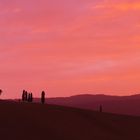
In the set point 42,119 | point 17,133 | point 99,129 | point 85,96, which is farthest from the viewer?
point 85,96

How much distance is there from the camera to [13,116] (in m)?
30.9

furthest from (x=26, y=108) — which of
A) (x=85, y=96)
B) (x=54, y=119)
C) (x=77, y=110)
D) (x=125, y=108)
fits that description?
(x=85, y=96)

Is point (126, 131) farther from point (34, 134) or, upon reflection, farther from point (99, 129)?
point (34, 134)

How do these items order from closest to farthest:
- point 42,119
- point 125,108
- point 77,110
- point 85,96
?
point 42,119
point 77,110
point 125,108
point 85,96

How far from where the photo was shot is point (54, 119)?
110 ft

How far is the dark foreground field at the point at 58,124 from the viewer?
28891 mm

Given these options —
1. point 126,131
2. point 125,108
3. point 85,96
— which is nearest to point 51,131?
point 126,131

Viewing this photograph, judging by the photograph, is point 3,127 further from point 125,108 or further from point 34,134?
point 125,108

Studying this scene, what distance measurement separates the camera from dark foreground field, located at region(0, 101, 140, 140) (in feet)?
94.8

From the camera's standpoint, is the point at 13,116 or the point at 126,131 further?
the point at 126,131

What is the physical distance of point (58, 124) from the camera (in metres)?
32.3

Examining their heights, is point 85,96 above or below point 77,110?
above

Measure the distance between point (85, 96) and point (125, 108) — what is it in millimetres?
72624

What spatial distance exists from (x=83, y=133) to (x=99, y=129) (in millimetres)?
3290
